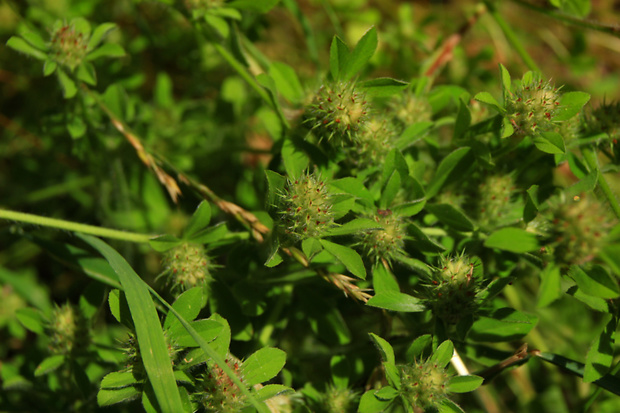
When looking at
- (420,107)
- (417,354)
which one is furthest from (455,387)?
(420,107)

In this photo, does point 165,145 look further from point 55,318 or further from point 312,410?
point 312,410

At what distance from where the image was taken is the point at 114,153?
136 inches

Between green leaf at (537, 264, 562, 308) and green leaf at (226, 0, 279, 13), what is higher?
green leaf at (226, 0, 279, 13)

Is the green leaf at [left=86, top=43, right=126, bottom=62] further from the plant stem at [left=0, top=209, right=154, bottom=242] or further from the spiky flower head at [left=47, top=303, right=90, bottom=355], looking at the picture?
the spiky flower head at [left=47, top=303, right=90, bottom=355]

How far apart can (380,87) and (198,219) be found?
3.63 ft

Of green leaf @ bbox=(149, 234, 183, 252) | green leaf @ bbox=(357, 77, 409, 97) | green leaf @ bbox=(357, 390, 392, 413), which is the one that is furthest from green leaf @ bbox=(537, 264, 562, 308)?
green leaf @ bbox=(149, 234, 183, 252)

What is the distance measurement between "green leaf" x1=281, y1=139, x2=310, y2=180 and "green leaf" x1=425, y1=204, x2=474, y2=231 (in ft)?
2.25

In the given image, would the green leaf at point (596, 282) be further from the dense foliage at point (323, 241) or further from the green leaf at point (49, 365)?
the green leaf at point (49, 365)

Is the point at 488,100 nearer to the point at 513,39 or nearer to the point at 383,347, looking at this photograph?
the point at 383,347

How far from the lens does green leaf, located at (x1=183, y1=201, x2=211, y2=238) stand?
7.91 ft

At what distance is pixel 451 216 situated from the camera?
2.52 metres

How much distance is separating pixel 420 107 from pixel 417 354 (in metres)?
1.37

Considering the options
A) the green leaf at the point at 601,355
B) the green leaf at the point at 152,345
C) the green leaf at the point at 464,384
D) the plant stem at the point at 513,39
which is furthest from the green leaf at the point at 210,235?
the plant stem at the point at 513,39

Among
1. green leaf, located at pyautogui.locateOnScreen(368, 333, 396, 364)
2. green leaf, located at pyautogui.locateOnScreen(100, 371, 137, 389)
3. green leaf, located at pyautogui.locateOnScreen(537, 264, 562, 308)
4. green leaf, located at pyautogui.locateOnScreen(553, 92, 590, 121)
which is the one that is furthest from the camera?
green leaf, located at pyautogui.locateOnScreen(553, 92, 590, 121)
